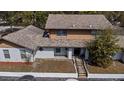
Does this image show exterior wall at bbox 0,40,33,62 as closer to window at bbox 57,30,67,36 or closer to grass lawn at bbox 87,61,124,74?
window at bbox 57,30,67,36

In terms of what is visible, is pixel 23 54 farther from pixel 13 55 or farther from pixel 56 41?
pixel 56 41

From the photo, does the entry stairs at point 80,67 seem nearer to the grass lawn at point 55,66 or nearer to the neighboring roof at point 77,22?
the grass lawn at point 55,66

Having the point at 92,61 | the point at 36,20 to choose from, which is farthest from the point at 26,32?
the point at 36,20

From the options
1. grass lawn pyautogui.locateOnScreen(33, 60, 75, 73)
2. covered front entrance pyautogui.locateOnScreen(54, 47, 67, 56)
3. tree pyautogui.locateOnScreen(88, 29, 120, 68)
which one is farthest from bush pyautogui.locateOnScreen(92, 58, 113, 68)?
covered front entrance pyautogui.locateOnScreen(54, 47, 67, 56)

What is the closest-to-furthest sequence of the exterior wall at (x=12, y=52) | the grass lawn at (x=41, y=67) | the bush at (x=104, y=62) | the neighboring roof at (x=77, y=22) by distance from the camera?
the grass lawn at (x=41, y=67)
the bush at (x=104, y=62)
the exterior wall at (x=12, y=52)
the neighboring roof at (x=77, y=22)

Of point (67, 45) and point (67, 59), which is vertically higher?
point (67, 45)

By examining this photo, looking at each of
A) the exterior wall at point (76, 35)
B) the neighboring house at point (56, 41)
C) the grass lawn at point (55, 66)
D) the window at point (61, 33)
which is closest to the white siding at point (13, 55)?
the neighboring house at point (56, 41)

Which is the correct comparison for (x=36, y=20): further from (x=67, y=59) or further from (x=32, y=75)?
(x=32, y=75)
